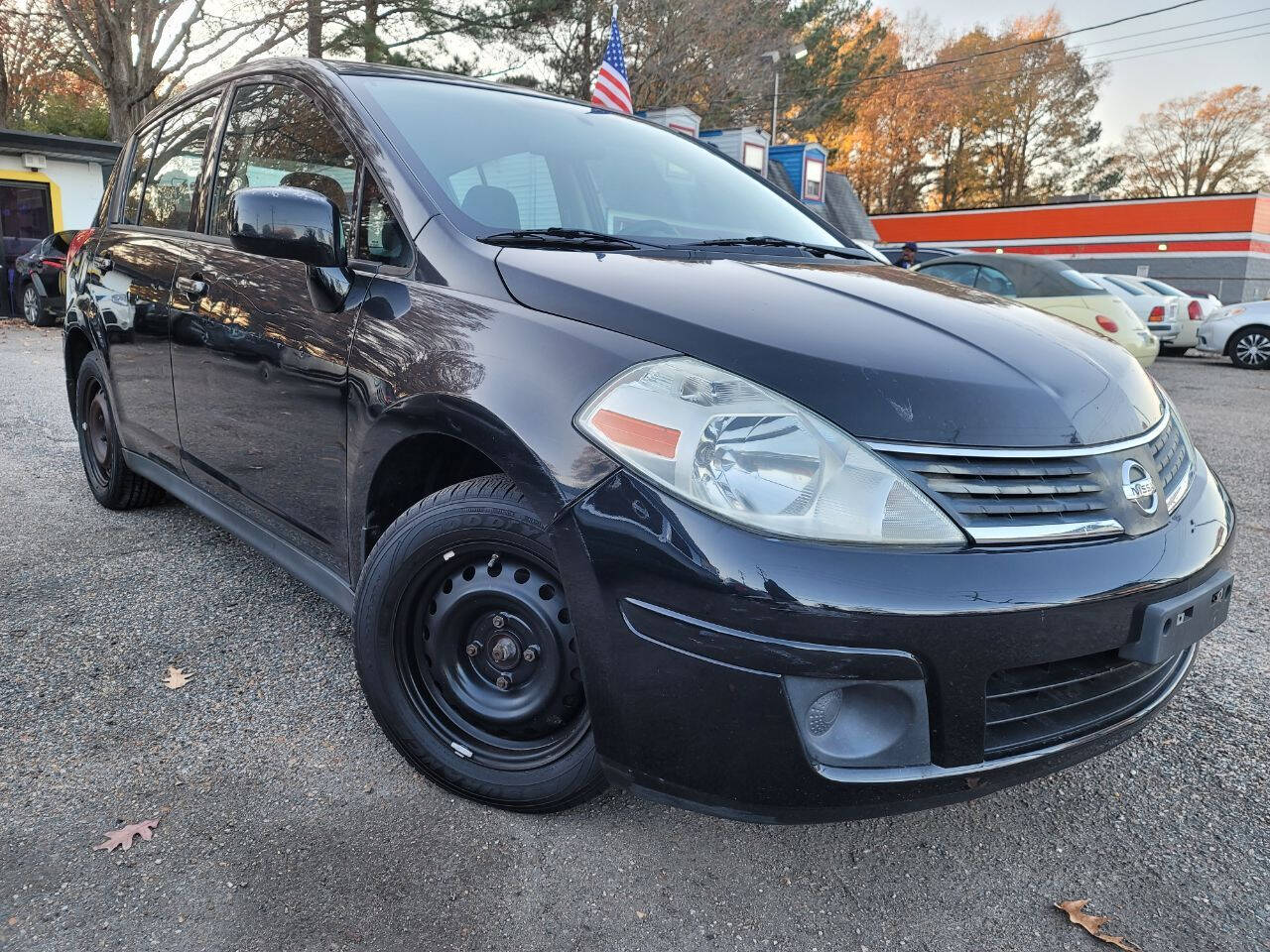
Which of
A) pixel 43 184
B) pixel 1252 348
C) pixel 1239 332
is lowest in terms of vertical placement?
pixel 1252 348

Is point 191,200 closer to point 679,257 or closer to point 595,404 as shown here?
point 679,257

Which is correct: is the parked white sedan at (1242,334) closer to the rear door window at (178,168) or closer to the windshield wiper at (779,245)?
the windshield wiper at (779,245)

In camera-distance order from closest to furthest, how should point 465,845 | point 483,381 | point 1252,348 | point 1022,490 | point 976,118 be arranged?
1. point 1022,490
2. point 483,381
3. point 465,845
4. point 1252,348
5. point 976,118

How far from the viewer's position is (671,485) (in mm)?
1487

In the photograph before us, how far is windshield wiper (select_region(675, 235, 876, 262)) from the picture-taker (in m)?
2.38

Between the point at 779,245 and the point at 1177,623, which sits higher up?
the point at 779,245

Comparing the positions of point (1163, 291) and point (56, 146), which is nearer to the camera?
point (1163, 291)

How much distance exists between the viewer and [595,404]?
5.23 feet

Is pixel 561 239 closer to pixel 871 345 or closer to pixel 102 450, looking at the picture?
pixel 871 345

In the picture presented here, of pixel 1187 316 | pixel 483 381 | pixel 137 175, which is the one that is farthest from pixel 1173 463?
pixel 1187 316

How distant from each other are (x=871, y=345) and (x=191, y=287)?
216 cm

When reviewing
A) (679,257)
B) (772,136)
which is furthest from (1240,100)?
(679,257)

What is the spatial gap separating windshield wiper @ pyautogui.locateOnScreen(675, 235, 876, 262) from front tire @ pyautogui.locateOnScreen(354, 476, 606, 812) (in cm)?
94

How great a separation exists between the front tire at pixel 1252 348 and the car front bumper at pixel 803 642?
14.9m
